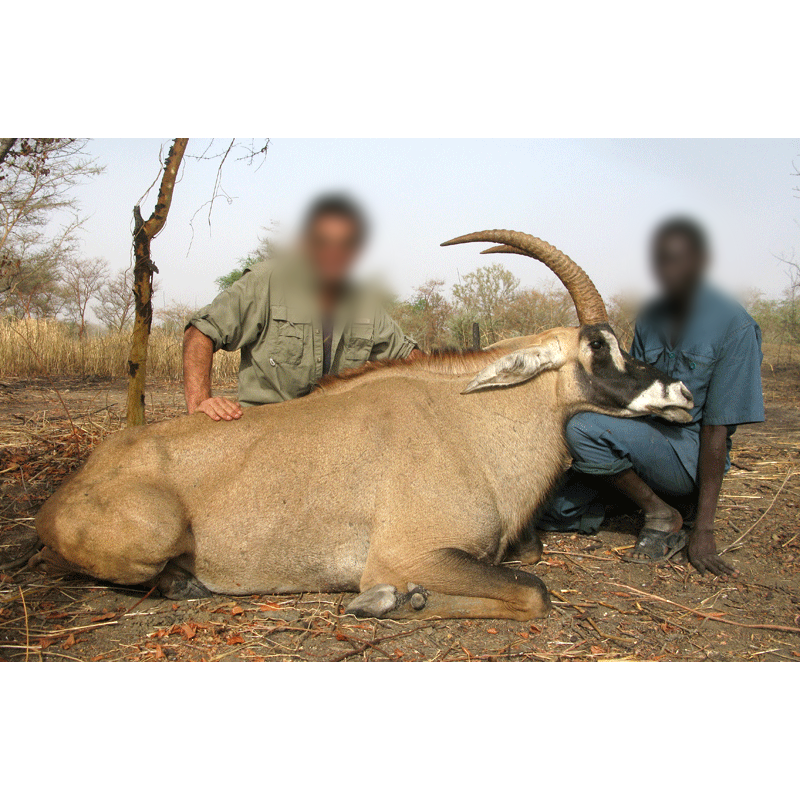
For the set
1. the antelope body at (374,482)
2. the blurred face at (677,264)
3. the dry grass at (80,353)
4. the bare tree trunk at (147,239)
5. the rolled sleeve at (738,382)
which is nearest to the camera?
the antelope body at (374,482)

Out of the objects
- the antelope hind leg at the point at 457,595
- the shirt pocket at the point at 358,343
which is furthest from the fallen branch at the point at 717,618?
the shirt pocket at the point at 358,343

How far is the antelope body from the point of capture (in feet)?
13.2

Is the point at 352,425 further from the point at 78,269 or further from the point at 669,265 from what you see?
the point at 78,269

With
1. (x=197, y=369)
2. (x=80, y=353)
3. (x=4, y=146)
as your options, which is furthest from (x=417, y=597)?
(x=80, y=353)

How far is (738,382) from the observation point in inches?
181

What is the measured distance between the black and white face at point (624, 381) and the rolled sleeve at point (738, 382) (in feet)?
0.76

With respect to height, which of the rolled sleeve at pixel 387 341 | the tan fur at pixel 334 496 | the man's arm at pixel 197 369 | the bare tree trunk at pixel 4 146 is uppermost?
the bare tree trunk at pixel 4 146

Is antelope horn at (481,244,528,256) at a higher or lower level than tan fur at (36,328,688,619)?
higher

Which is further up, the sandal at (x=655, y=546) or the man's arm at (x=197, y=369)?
the man's arm at (x=197, y=369)

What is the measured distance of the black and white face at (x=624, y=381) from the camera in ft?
15.1

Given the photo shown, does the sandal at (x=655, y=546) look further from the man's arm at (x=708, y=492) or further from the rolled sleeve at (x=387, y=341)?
the rolled sleeve at (x=387, y=341)

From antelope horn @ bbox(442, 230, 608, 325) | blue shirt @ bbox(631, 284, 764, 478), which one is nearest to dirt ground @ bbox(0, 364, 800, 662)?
blue shirt @ bbox(631, 284, 764, 478)

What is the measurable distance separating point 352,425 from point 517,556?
176cm

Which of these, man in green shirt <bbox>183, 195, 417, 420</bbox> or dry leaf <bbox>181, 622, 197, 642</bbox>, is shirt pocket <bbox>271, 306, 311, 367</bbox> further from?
dry leaf <bbox>181, 622, 197, 642</bbox>
